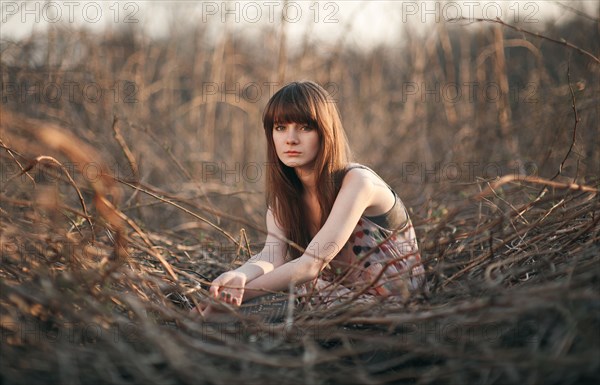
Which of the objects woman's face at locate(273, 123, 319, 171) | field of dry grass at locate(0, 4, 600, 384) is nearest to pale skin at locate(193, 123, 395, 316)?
woman's face at locate(273, 123, 319, 171)

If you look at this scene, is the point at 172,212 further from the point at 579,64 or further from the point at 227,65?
the point at 579,64

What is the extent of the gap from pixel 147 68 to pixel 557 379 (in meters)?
4.43

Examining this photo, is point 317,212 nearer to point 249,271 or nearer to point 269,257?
point 269,257

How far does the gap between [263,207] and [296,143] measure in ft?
6.20

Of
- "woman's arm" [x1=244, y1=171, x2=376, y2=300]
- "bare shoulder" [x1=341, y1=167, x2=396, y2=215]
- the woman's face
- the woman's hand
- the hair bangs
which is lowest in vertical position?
the woman's hand

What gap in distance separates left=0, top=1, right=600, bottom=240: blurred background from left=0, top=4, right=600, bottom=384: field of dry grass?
0.06ft

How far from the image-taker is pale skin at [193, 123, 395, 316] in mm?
1787

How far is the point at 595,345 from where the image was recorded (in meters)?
1.21

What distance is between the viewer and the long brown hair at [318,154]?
1966 mm

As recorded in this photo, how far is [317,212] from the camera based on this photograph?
2146mm

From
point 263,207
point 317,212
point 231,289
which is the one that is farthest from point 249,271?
point 263,207

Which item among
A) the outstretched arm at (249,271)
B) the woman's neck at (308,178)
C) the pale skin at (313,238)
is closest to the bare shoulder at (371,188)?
the pale skin at (313,238)

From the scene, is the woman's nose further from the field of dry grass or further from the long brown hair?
the field of dry grass

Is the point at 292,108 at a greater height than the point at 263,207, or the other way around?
the point at 292,108
